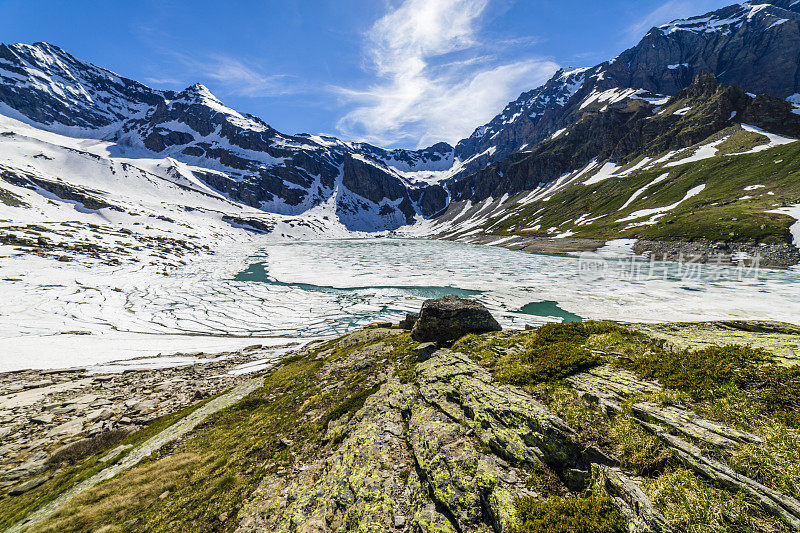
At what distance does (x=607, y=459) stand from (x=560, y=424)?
0.86m

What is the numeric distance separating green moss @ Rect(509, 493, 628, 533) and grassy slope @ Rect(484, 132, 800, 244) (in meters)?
76.9

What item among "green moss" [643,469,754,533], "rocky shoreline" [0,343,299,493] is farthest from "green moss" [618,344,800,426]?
"rocky shoreline" [0,343,299,493]

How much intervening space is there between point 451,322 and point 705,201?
357 feet

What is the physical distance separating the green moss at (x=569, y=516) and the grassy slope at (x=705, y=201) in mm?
76860

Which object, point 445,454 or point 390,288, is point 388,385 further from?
point 390,288

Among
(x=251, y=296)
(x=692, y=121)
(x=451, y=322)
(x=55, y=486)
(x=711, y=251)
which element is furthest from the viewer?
(x=692, y=121)

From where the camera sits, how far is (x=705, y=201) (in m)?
80.4

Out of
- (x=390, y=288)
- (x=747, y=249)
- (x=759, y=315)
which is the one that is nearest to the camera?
(x=759, y=315)

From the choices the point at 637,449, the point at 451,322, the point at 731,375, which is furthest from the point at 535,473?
the point at 451,322

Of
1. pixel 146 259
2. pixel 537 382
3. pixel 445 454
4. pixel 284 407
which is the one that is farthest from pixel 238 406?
pixel 146 259

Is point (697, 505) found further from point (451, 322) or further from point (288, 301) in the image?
point (288, 301)

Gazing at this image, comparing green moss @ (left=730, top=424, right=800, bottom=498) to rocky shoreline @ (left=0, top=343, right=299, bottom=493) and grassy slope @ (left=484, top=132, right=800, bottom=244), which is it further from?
grassy slope @ (left=484, top=132, right=800, bottom=244)

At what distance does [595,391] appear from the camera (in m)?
6.65

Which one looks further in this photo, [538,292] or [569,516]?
[538,292]
